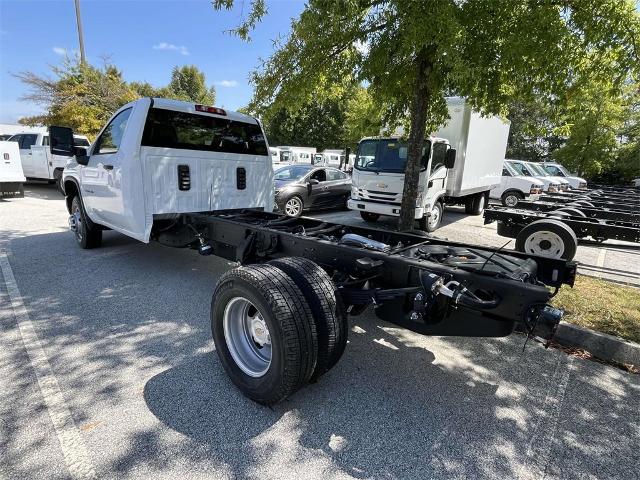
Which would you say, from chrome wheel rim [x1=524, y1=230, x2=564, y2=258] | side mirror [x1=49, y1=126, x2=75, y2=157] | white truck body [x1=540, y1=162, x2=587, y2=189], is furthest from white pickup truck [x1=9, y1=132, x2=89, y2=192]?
white truck body [x1=540, y1=162, x2=587, y2=189]

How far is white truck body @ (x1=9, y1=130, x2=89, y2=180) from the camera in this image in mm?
14312

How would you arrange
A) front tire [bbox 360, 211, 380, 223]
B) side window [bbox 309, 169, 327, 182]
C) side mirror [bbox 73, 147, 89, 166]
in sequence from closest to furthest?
side mirror [bbox 73, 147, 89, 166] → front tire [bbox 360, 211, 380, 223] → side window [bbox 309, 169, 327, 182]

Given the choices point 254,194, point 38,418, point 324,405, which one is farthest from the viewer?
point 254,194

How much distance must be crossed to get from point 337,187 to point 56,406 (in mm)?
10414

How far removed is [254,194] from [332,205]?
6703 mm

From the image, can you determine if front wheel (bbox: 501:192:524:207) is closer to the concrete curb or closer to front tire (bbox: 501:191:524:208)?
front tire (bbox: 501:191:524:208)

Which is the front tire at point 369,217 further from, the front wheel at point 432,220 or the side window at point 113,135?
the side window at point 113,135

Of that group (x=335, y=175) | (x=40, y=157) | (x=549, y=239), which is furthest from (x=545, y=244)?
(x=40, y=157)

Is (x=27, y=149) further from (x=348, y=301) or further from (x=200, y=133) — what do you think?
(x=348, y=301)

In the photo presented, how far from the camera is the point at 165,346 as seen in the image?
3.37 meters

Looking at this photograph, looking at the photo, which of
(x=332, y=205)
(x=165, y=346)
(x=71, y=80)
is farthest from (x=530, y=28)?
(x=71, y=80)

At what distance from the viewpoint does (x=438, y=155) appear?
929cm

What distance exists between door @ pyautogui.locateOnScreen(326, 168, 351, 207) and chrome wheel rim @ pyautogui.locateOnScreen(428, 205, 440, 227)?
355cm

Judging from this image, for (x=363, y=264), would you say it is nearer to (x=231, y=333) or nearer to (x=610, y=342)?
(x=231, y=333)
